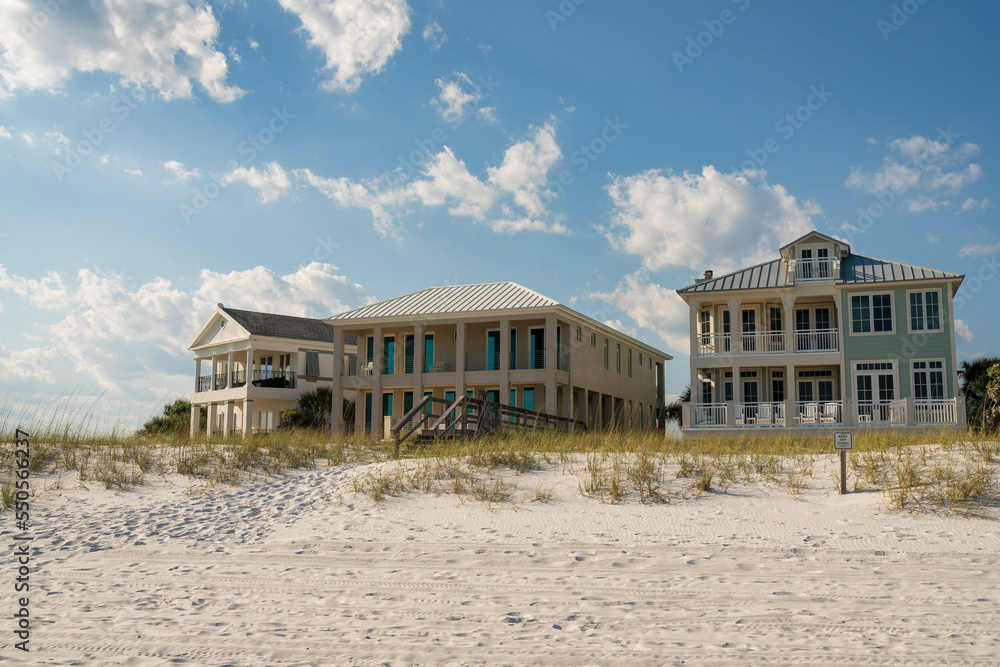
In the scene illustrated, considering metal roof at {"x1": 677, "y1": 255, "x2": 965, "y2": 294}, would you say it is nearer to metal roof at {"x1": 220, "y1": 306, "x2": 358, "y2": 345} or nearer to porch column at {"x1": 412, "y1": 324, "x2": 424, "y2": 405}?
porch column at {"x1": 412, "y1": 324, "x2": 424, "y2": 405}

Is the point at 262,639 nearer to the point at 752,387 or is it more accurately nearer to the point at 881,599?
the point at 881,599

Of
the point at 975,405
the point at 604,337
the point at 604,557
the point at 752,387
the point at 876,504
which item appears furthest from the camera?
the point at 604,337

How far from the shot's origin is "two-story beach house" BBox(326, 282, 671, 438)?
98.5ft

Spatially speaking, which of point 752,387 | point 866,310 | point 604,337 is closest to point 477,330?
point 604,337

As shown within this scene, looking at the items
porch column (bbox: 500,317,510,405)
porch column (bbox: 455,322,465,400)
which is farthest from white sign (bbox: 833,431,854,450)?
porch column (bbox: 455,322,465,400)

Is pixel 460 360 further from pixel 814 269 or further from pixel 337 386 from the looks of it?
pixel 814 269

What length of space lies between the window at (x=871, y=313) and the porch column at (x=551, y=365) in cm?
1088

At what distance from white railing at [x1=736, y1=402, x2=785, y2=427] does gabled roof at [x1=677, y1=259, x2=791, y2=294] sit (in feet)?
14.5

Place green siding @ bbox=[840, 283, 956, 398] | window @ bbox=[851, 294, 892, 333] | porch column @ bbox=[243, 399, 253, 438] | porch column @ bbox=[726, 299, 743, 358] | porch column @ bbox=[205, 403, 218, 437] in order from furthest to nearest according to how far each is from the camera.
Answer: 1. porch column @ bbox=[205, 403, 218, 437]
2. porch column @ bbox=[243, 399, 253, 438]
3. porch column @ bbox=[726, 299, 743, 358]
4. window @ bbox=[851, 294, 892, 333]
5. green siding @ bbox=[840, 283, 956, 398]

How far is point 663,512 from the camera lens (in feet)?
33.6

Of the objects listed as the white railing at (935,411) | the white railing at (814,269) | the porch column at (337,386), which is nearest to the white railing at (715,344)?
the white railing at (814,269)

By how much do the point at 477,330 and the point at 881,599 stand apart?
1022 inches

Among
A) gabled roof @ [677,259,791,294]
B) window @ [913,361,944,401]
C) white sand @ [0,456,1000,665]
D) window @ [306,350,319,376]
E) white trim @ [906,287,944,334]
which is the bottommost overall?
white sand @ [0,456,1000,665]

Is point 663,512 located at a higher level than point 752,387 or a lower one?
lower
